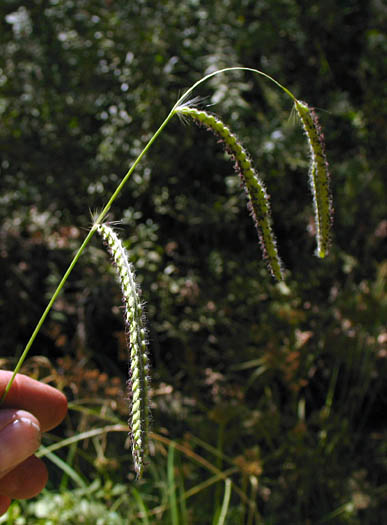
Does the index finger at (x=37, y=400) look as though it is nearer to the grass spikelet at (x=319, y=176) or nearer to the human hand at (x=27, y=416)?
the human hand at (x=27, y=416)

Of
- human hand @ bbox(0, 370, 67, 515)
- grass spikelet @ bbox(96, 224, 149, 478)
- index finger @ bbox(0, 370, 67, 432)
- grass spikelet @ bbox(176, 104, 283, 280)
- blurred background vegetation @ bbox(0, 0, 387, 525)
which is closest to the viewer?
grass spikelet @ bbox(96, 224, 149, 478)

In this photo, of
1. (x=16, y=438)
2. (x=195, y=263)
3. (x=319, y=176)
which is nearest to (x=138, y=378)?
(x=16, y=438)

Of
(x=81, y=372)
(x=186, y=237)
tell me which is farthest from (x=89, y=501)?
(x=186, y=237)

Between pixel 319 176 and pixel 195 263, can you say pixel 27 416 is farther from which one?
pixel 195 263

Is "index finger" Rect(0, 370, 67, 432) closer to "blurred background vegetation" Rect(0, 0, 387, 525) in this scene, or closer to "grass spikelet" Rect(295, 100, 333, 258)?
"grass spikelet" Rect(295, 100, 333, 258)

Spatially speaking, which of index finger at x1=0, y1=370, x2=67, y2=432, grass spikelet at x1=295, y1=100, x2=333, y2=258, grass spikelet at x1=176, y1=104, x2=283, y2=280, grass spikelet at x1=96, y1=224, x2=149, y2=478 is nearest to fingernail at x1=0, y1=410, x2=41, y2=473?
index finger at x1=0, y1=370, x2=67, y2=432

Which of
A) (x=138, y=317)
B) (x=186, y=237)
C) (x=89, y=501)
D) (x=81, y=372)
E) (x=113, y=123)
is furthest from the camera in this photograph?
(x=186, y=237)

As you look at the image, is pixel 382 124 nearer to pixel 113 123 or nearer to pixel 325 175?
pixel 113 123
